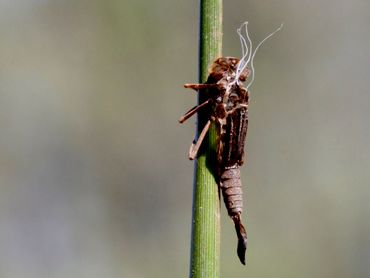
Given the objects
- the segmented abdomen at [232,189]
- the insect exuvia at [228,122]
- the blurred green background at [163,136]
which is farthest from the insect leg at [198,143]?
the blurred green background at [163,136]

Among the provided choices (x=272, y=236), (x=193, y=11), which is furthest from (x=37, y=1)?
(x=272, y=236)

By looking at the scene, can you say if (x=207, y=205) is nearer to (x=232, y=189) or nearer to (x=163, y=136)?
(x=232, y=189)

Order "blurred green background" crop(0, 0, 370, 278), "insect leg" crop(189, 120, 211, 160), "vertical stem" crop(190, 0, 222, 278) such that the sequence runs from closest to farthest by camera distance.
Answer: "vertical stem" crop(190, 0, 222, 278) < "insect leg" crop(189, 120, 211, 160) < "blurred green background" crop(0, 0, 370, 278)

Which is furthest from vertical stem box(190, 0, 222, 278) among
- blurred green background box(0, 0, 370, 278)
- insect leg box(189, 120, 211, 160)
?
blurred green background box(0, 0, 370, 278)

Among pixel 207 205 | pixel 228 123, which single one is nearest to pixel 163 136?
pixel 228 123

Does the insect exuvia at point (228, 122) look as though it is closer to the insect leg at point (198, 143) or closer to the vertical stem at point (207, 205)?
the insect leg at point (198, 143)

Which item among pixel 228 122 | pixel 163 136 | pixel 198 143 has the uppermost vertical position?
pixel 163 136

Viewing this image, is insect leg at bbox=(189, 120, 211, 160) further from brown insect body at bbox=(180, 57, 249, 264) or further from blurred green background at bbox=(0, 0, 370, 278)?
blurred green background at bbox=(0, 0, 370, 278)
